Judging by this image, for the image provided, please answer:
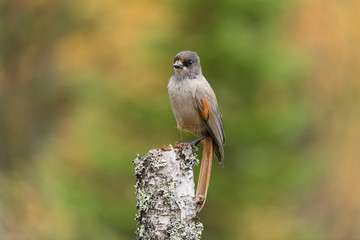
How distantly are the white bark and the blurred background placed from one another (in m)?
4.36

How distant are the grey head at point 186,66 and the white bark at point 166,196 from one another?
1628mm

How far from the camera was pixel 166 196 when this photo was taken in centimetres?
364

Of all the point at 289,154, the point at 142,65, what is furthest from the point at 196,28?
the point at 289,154

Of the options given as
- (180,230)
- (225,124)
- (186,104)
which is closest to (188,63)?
(186,104)

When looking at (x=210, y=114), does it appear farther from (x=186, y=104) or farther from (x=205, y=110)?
(x=186, y=104)

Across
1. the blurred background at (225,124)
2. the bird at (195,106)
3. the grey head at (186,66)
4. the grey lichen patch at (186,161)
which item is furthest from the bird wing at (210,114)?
the blurred background at (225,124)

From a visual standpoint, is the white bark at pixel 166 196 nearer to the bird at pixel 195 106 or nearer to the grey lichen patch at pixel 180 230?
the grey lichen patch at pixel 180 230

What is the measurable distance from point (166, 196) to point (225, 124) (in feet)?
14.8

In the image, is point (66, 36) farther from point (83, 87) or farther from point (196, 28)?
point (196, 28)

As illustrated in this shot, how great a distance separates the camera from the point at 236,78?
8219mm

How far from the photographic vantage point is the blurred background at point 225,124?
8.20m

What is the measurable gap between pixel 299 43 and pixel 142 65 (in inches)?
145

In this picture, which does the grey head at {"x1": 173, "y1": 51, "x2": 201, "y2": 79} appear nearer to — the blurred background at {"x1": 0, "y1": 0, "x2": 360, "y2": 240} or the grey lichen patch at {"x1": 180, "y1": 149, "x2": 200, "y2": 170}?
the grey lichen patch at {"x1": 180, "y1": 149, "x2": 200, "y2": 170}

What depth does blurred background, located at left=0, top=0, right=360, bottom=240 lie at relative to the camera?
323 inches
